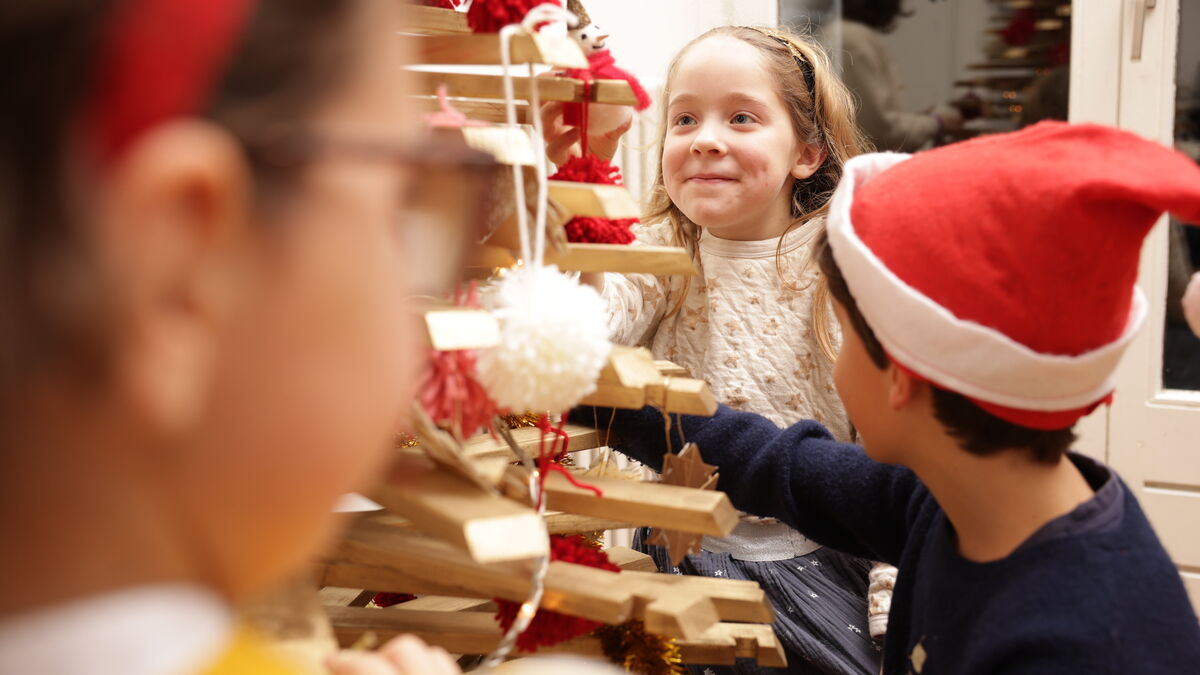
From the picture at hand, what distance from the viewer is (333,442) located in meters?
0.35

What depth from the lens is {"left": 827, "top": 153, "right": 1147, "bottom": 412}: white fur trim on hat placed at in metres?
0.73

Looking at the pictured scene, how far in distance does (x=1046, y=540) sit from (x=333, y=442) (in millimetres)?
619

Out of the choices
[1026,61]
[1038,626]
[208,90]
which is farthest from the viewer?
[1026,61]

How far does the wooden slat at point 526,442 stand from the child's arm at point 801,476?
2cm

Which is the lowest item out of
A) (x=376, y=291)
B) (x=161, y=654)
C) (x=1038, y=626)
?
(x=1038, y=626)

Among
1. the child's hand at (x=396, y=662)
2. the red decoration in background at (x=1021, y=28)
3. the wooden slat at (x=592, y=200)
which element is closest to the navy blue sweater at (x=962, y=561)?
the wooden slat at (x=592, y=200)

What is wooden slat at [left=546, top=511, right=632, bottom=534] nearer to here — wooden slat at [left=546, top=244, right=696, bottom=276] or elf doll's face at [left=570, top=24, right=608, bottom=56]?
wooden slat at [left=546, top=244, right=696, bottom=276]

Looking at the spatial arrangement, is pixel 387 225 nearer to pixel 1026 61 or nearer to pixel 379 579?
pixel 379 579

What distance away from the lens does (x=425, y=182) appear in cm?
39

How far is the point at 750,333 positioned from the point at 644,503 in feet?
1.90

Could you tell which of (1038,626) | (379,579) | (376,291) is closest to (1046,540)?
(1038,626)

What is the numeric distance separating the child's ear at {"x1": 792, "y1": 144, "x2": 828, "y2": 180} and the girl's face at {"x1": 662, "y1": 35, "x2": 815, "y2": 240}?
0.03m

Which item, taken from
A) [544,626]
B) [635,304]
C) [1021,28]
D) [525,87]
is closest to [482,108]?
[525,87]

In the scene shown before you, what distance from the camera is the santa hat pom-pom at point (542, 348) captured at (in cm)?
64
